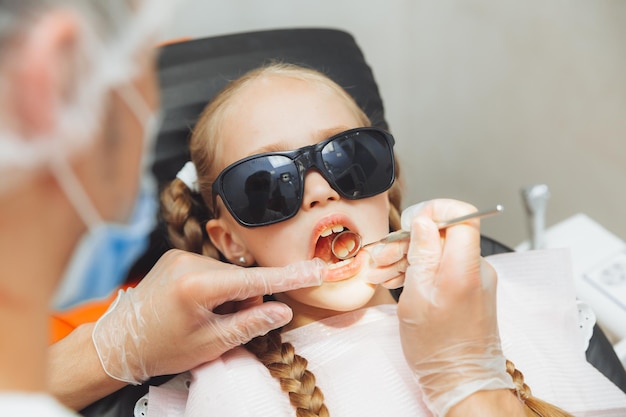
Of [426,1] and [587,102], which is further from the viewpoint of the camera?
[426,1]

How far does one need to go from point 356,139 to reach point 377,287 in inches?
13.9

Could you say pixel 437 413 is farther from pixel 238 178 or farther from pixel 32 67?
pixel 32 67

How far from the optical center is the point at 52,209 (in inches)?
23.9

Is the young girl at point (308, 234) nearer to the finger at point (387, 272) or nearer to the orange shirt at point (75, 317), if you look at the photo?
the finger at point (387, 272)

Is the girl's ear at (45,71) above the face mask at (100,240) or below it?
above

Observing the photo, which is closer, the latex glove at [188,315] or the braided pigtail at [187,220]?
the latex glove at [188,315]

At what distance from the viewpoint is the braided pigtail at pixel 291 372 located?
3.87ft

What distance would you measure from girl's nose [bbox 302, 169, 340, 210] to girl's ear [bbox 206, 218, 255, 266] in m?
0.22

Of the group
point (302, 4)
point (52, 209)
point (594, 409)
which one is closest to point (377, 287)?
point (594, 409)

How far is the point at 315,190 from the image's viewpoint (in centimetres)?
122

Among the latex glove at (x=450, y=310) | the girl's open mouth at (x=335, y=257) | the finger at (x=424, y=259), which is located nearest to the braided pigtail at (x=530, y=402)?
the latex glove at (x=450, y=310)

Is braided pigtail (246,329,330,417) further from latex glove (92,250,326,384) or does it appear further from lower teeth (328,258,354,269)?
lower teeth (328,258,354,269)

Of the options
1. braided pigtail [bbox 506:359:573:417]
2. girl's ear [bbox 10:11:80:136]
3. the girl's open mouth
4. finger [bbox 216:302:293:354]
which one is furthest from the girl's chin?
girl's ear [bbox 10:11:80:136]

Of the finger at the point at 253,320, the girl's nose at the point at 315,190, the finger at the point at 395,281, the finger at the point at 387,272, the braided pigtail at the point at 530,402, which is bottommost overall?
the braided pigtail at the point at 530,402
